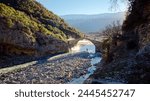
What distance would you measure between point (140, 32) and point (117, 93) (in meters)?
7.09

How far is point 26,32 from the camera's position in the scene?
59875 mm

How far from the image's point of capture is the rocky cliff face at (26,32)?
2201 inches

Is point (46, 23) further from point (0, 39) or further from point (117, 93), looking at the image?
point (117, 93)

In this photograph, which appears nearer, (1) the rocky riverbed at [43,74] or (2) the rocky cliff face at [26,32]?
(1) the rocky riverbed at [43,74]

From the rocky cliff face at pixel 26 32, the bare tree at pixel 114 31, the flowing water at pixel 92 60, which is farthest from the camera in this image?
the rocky cliff face at pixel 26 32

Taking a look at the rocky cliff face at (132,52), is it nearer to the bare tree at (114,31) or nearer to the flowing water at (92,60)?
the bare tree at (114,31)

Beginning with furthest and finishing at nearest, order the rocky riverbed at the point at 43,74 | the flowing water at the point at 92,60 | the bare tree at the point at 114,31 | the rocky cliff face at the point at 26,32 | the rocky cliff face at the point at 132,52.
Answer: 1. the rocky cliff face at the point at 26,32
2. the rocky riverbed at the point at 43,74
3. the flowing water at the point at 92,60
4. the bare tree at the point at 114,31
5. the rocky cliff face at the point at 132,52

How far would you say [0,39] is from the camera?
54594mm

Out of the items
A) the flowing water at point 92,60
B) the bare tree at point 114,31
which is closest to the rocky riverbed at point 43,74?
the flowing water at point 92,60

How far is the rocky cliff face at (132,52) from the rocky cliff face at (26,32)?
39.0m

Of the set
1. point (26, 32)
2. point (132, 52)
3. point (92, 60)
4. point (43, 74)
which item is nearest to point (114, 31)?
point (43, 74)

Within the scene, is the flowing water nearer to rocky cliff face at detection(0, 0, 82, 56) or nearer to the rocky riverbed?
the rocky riverbed

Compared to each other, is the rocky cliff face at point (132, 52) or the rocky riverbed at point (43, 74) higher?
the rocky cliff face at point (132, 52)

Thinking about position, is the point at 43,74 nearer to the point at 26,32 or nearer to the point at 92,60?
the point at 92,60
